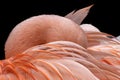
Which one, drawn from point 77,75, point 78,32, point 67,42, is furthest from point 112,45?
point 77,75

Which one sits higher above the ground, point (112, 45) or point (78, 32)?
point (78, 32)

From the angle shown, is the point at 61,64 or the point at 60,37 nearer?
the point at 61,64

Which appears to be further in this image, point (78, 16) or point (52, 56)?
point (78, 16)

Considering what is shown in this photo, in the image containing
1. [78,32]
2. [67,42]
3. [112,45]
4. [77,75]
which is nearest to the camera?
[77,75]

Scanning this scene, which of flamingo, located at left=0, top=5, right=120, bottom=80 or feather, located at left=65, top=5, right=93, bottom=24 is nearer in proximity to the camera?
flamingo, located at left=0, top=5, right=120, bottom=80

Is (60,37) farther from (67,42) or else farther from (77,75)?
(77,75)

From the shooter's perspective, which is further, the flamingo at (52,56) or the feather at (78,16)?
the feather at (78,16)

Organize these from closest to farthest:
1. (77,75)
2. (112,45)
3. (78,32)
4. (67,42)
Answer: (77,75) < (67,42) < (78,32) < (112,45)
